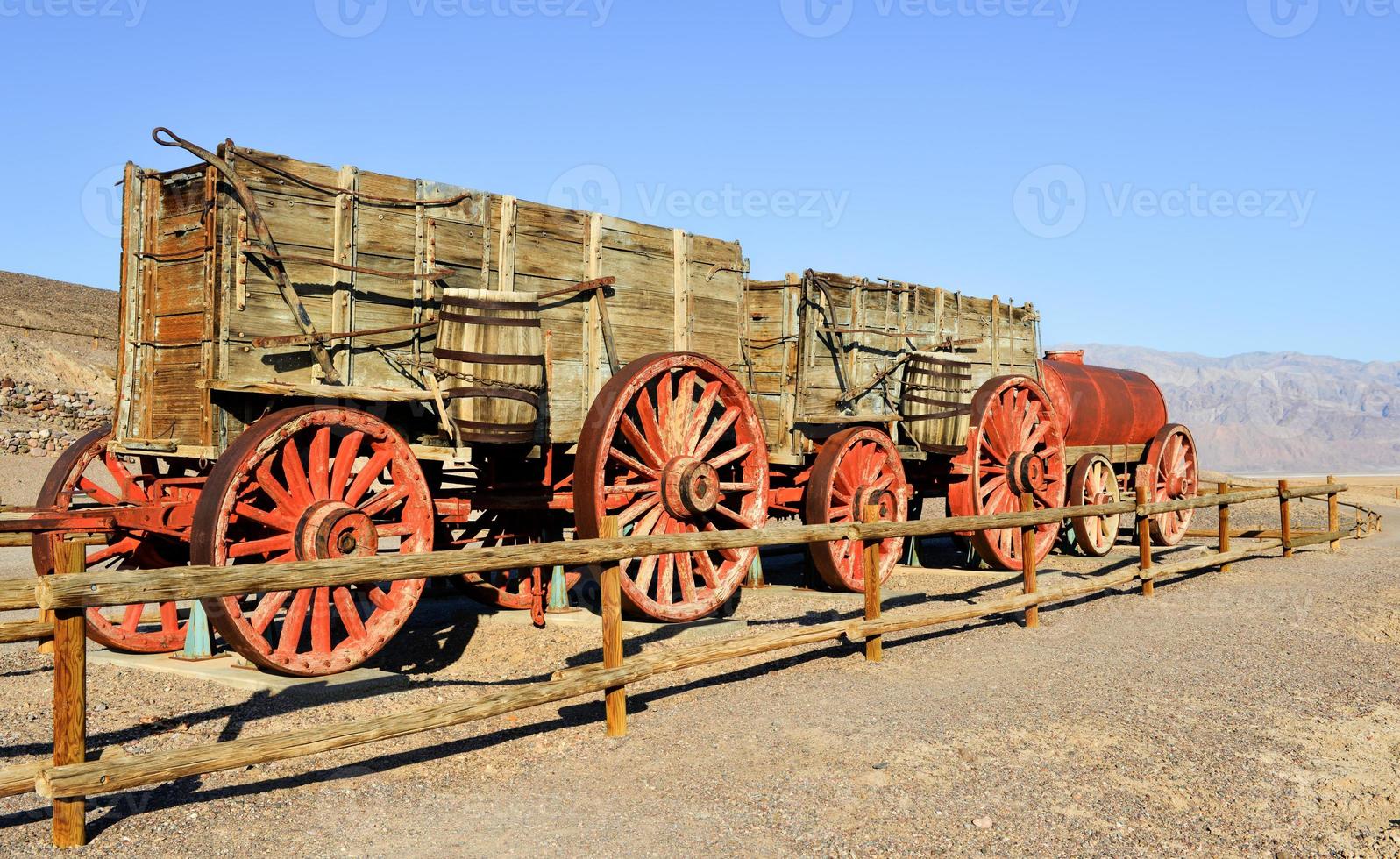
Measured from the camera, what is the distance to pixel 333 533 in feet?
20.6

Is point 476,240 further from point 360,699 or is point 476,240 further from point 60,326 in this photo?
point 60,326

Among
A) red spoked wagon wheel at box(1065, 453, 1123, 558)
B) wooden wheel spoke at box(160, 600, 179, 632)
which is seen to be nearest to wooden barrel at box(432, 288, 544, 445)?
wooden wheel spoke at box(160, 600, 179, 632)

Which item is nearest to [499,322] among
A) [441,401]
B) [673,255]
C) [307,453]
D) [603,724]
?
[441,401]

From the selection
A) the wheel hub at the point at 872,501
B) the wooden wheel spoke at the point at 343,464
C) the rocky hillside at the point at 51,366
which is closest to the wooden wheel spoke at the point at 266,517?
the wooden wheel spoke at the point at 343,464

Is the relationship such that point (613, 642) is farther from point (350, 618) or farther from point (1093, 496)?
point (1093, 496)

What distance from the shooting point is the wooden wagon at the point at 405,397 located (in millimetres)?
6438

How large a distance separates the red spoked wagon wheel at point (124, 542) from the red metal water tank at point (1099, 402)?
9.56 meters

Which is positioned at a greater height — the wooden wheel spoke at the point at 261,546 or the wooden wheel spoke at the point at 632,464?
the wooden wheel spoke at the point at 632,464

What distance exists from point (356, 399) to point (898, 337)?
6168 mm

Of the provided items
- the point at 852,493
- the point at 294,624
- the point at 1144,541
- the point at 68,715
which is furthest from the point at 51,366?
the point at 68,715

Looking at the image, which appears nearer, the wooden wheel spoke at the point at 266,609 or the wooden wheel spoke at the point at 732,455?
the wooden wheel spoke at the point at 266,609

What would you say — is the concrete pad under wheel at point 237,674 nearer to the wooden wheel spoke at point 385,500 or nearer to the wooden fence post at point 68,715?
the wooden wheel spoke at point 385,500

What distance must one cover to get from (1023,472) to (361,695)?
762 centimetres

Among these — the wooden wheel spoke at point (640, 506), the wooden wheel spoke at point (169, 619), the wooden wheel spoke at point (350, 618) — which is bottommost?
the wooden wheel spoke at point (169, 619)
